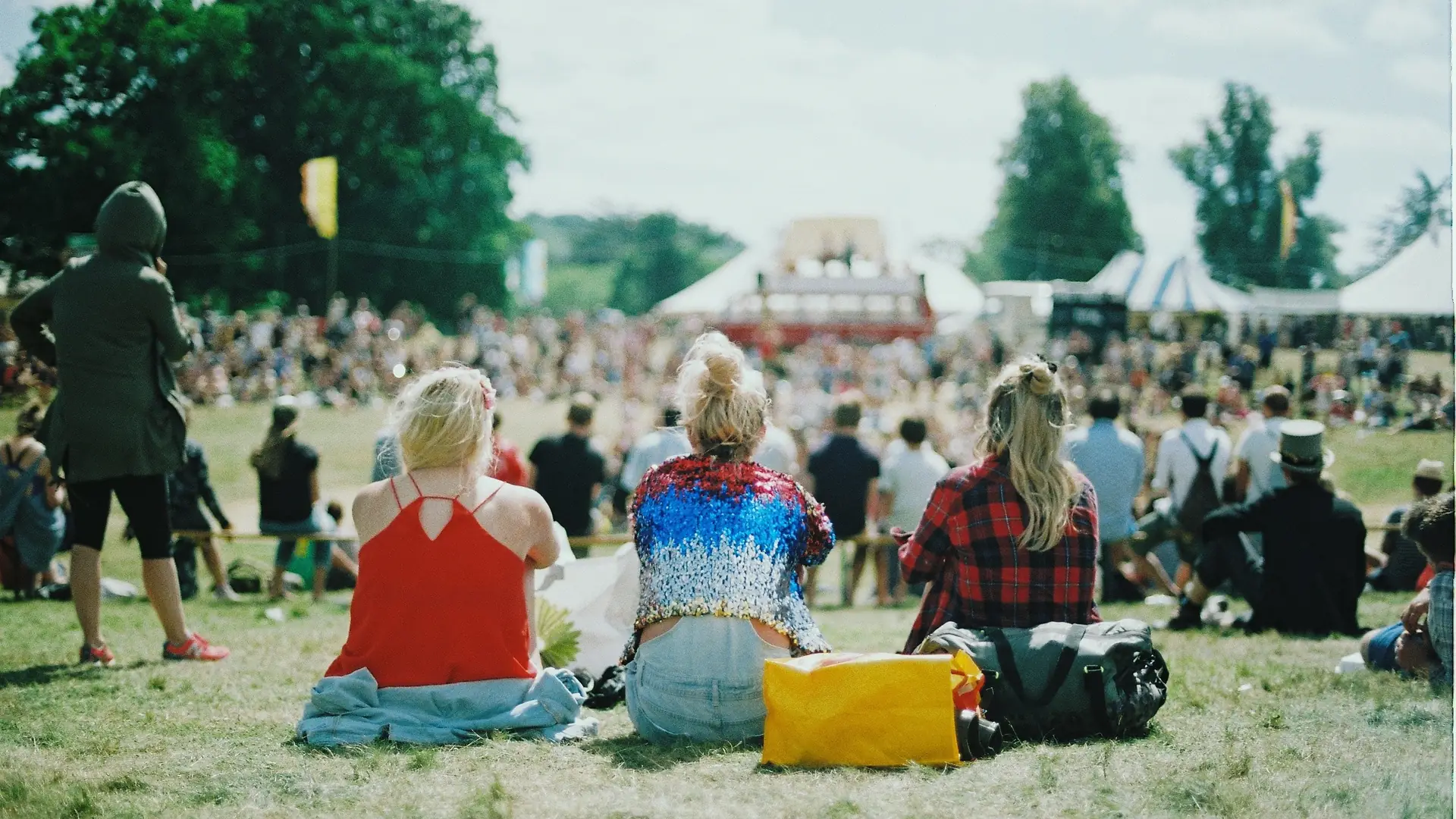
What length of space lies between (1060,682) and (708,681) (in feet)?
3.68

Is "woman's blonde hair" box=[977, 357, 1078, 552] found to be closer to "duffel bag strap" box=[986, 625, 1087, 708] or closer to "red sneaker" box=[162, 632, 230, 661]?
"duffel bag strap" box=[986, 625, 1087, 708]

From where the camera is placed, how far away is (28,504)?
328 inches

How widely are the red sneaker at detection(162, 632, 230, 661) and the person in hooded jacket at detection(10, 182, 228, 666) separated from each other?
275 mm

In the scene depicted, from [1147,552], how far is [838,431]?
2.50 m

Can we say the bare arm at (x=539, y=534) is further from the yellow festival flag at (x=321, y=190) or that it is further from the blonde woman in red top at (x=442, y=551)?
the yellow festival flag at (x=321, y=190)

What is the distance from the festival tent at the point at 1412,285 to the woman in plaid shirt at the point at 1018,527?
3.95 metres

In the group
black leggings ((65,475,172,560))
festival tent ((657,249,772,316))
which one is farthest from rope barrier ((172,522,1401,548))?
festival tent ((657,249,772,316))

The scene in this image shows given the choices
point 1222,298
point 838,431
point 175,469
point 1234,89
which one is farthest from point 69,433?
point 1234,89

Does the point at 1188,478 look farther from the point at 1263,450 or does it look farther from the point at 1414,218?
the point at 1414,218

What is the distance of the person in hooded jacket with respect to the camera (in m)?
4.96

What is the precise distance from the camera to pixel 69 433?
196 inches

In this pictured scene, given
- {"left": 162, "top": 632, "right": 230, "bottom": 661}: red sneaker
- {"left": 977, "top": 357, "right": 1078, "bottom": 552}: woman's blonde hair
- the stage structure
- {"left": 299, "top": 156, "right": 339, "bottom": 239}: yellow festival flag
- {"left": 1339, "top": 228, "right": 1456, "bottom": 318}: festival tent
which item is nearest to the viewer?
{"left": 977, "top": 357, "right": 1078, "bottom": 552}: woman's blonde hair

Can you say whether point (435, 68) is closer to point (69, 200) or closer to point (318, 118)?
point (318, 118)

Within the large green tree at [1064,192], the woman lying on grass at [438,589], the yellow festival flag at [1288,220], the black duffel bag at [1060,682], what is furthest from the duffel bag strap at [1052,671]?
the large green tree at [1064,192]
